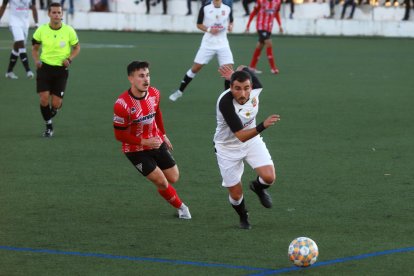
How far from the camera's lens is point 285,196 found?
1115cm

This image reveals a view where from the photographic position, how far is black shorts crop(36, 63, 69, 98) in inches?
615

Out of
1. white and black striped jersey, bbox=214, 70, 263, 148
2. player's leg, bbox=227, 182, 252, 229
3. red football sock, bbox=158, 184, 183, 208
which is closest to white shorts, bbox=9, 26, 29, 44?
red football sock, bbox=158, 184, 183, 208

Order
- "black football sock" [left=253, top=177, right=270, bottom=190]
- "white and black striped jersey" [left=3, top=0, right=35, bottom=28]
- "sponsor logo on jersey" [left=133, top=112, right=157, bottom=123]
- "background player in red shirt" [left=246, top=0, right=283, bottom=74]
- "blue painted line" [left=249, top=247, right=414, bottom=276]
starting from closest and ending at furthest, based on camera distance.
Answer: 1. "blue painted line" [left=249, top=247, right=414, bottom=276]
2. "black football sock" [left=253, top=177, right=270, bottom=190]
3. "sponsor logo on jersey" [left=133, top=112, right=157, bottom=123]
4. "white and black striped jersey" [left=3, top=0, right=35, bottom=28]
5. "background player in red shirt" [left=246, top=0, right=283, bottom=74]

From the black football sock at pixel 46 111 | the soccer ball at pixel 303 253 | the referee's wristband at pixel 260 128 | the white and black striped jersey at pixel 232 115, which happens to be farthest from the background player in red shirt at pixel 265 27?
the soccer ball at pixel 303 253

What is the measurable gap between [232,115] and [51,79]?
→ 22.7 ft

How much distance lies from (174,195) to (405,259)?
104 inches

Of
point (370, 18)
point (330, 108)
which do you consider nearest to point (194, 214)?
point (330, 108)

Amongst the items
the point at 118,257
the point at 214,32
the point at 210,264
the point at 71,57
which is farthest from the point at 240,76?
the point at 214,32

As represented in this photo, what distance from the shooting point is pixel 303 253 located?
806 cm

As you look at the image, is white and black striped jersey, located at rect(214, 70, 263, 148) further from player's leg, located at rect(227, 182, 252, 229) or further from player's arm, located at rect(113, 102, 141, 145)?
player's arm, located at rect(113, 102, 141, 145)

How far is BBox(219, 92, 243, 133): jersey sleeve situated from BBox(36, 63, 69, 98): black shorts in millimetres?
6795

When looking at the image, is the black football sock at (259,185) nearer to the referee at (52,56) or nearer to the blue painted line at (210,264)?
the blue painted line at (210,264)

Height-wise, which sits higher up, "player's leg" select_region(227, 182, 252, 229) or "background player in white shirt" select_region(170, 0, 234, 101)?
"player's leg" select_region(227, 182, 252, 229)

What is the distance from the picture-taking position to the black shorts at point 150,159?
1005 centimetres
